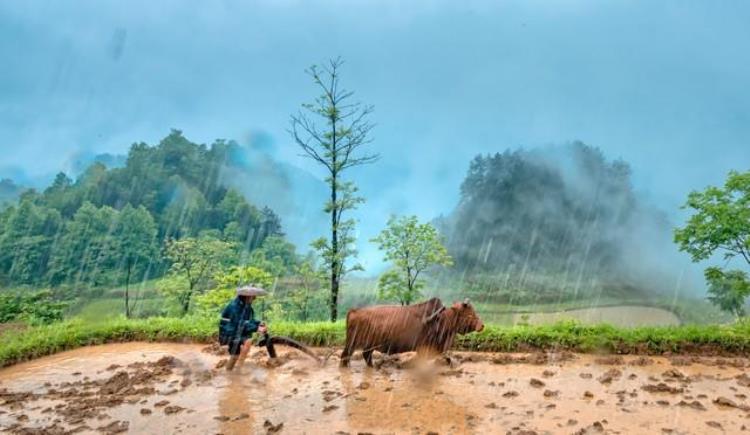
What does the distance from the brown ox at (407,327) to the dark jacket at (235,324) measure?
6.65 ft

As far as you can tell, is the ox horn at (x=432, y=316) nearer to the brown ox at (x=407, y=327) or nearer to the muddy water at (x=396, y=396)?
the brown ox at (x=407, y=327)

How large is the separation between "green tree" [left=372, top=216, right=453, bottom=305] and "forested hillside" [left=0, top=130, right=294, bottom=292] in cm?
3900

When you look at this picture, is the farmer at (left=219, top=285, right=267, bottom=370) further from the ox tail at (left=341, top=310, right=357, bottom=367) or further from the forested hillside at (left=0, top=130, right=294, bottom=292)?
the forested hillside at (left=0, top=130, right=294, bottom=292)

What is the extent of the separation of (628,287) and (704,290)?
25.8ft

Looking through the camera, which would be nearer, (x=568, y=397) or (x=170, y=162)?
(x=568, y=397)

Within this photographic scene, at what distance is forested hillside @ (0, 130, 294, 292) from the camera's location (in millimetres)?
70250

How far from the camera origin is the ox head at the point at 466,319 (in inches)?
448

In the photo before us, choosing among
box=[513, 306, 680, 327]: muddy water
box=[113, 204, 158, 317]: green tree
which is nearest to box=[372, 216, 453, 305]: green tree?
box=[513, 306, 680, 327]: muddy water

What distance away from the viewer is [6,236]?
74375 millimetres

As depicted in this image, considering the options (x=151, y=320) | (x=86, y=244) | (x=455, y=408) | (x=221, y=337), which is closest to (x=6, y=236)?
(x=86, y=244)

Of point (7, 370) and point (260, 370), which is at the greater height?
point (260, 370)

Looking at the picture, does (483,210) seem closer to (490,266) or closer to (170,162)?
(490,266)

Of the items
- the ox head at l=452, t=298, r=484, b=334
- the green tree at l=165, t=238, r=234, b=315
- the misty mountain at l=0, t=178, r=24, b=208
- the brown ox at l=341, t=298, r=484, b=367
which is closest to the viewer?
the brown ox at l=341, t=298, r=484, b=367

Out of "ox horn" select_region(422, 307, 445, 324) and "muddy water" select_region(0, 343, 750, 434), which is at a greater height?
"ox horn" select_region(422, 307, 445, 324)
